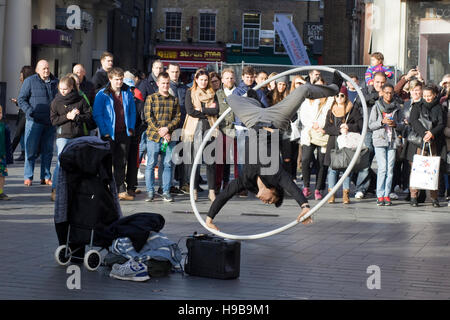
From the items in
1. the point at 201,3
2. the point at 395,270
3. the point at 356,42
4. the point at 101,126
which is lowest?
the point at 395,270

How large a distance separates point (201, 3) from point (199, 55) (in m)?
3.98

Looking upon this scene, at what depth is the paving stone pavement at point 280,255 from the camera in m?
8.01

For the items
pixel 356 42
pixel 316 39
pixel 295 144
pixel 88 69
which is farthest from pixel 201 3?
pixel 295 144

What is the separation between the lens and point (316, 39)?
59.6 metres

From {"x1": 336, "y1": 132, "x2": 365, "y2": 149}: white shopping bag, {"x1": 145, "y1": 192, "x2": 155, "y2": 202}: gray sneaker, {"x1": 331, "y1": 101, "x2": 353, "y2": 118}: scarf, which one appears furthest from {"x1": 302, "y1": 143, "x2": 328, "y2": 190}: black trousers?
{"x1": 145, "y1": 192, "x2": 155, "y2": 202}: gray sneaker

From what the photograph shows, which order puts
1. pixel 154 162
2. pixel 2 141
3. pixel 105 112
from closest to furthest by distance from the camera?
pixel 2 141
pixel 105 112
pixel 154 162

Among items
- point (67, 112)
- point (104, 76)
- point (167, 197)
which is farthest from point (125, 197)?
point (104, 76)

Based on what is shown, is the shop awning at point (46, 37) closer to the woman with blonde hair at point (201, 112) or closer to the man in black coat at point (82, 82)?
the man in black coat at point (82, 82)

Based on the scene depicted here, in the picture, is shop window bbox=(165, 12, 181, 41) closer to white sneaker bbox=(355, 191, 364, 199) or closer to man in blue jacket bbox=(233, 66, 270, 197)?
white sneaker bbox=(355, 191, 364, 199)

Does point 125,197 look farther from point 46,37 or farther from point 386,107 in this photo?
point 46,37

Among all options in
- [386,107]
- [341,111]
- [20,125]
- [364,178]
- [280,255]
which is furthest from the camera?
[20,125]

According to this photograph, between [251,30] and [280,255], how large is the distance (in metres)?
59.6

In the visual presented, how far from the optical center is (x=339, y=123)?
1586 centimetres
